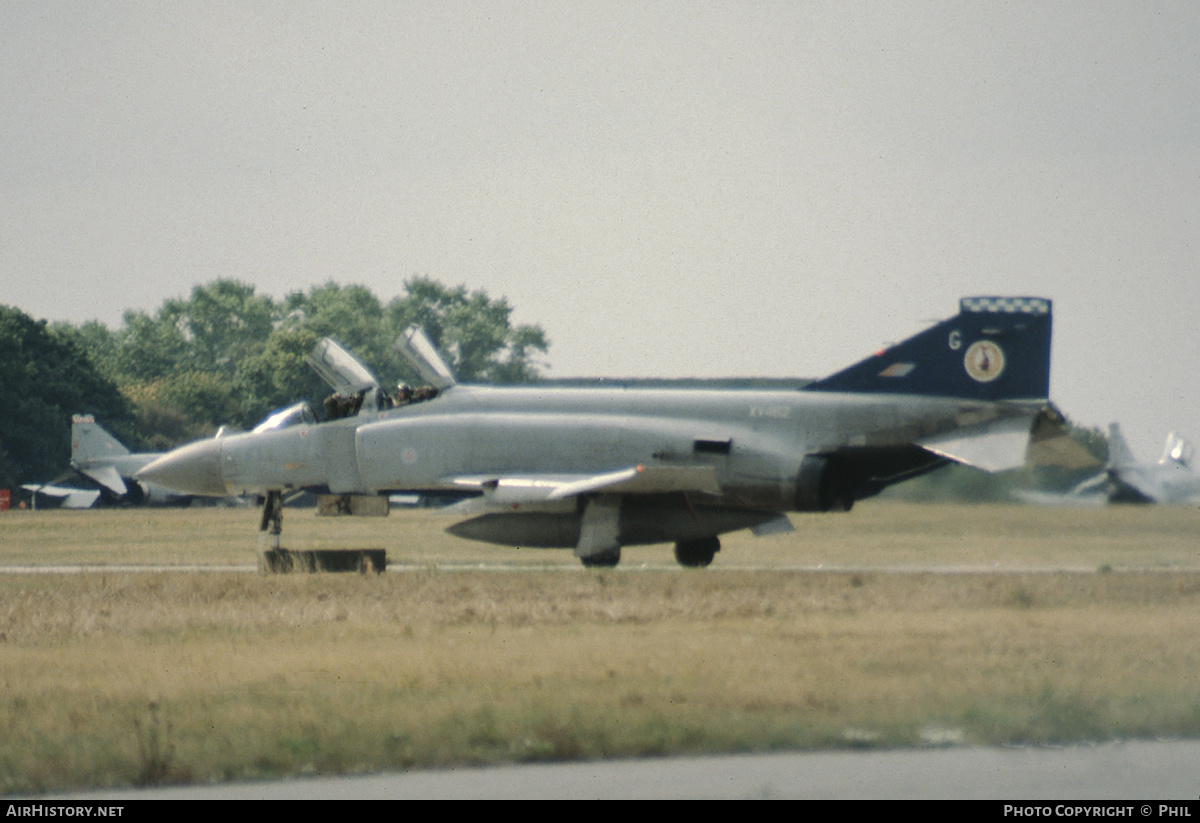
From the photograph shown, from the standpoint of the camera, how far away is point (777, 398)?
20.9 metres

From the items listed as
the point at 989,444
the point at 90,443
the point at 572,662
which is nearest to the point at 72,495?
the point at 90,443

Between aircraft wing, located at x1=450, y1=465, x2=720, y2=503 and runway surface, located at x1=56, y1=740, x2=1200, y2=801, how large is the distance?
1165 cm

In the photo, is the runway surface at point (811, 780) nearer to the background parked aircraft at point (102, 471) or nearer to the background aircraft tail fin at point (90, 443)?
the background parked aircraft at point (102, 471)

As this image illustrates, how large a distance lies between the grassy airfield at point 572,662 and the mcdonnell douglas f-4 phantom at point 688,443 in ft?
3.23

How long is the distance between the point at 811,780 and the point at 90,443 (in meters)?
54.1

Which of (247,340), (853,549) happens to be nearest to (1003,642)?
(853,549)

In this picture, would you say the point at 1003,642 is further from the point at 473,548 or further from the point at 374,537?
the point at 374,537

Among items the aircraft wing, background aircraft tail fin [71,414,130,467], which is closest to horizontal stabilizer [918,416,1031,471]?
the aircraft wing

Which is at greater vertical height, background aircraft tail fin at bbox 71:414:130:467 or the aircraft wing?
the aircraft wing

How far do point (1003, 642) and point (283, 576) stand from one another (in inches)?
421

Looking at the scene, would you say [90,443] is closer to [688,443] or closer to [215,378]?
[215,378]

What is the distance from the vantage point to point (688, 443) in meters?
20.8

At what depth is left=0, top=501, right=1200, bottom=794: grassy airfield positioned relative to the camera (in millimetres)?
7816

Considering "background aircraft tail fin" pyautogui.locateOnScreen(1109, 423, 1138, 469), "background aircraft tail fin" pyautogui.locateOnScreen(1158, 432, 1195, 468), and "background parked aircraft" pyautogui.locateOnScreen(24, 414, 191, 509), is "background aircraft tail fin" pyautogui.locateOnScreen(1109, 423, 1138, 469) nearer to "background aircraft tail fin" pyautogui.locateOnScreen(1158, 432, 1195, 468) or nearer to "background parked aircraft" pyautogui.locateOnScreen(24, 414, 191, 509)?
"background aircraft tail fin" pyautogui.locateOnScreen(1158, 432, 1195, 468)
